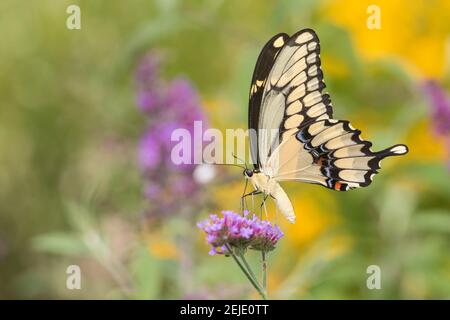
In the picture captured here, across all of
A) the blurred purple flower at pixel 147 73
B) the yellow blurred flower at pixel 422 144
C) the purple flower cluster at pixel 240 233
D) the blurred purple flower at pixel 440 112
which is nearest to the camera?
the purple flower cluster at pixel 240 233

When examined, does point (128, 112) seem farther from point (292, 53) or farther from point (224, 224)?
point (224, 224)

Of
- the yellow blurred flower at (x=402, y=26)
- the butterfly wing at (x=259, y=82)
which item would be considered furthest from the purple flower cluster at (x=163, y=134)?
the yellow blurred flower at (x=402, y=26)

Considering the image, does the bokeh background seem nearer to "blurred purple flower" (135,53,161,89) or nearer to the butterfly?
"blurred purple flower" (135,53,161,89)

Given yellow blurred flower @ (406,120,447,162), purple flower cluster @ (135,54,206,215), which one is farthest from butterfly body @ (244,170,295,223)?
yellow blurred flower @ (406,120,447,162)

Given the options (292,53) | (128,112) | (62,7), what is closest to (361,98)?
(128,112)

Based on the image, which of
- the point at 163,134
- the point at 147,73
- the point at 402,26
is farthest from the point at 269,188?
the point at 402,26

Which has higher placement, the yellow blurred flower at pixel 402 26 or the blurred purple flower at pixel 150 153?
the yellow blurred flower at pixel 402 26

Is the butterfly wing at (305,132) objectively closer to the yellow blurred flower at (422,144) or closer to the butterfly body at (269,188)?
the butterfly body at (269,188)
